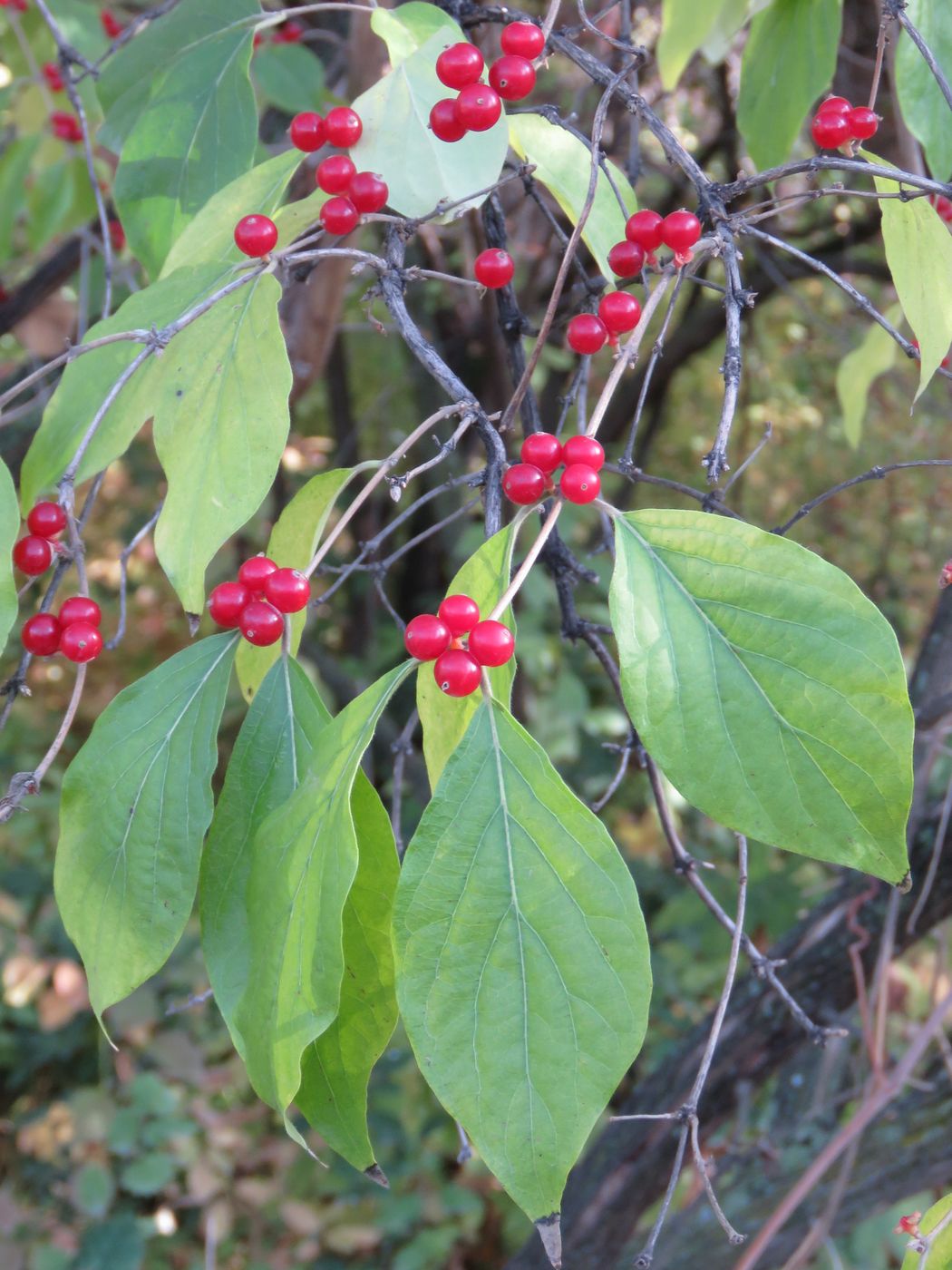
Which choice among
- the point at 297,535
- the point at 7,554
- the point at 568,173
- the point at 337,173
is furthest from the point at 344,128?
the point at 7,554

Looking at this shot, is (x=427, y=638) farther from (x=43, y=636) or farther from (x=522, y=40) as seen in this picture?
(x=522, y=40)

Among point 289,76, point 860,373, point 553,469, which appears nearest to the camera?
point 553,469

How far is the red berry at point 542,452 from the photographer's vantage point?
0.58 meters

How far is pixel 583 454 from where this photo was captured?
57 centimetres

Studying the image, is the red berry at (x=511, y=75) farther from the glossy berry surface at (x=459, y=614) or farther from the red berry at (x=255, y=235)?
the glossy berry surface at (x=459, y=614)

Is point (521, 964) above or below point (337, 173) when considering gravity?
below

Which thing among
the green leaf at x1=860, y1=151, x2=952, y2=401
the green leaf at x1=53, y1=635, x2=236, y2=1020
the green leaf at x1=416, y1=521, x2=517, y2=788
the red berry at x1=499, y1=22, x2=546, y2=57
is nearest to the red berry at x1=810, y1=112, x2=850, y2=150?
the green leaf at x1=860, y1=151, x2=952, y2=401

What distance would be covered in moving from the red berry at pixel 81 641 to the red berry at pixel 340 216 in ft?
0.96

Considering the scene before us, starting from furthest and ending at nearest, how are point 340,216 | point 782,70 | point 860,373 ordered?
point 860,373 → point 782,70 → point 340,216

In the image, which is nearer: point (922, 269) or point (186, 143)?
point (922, 269)

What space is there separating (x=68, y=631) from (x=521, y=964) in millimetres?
373

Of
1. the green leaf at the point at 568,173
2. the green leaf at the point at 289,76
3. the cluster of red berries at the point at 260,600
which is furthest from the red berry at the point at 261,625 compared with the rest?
the green leaf at the point at 289,76

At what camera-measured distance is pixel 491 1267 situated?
242 cm

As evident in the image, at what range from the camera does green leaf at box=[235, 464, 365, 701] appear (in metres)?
0.66
